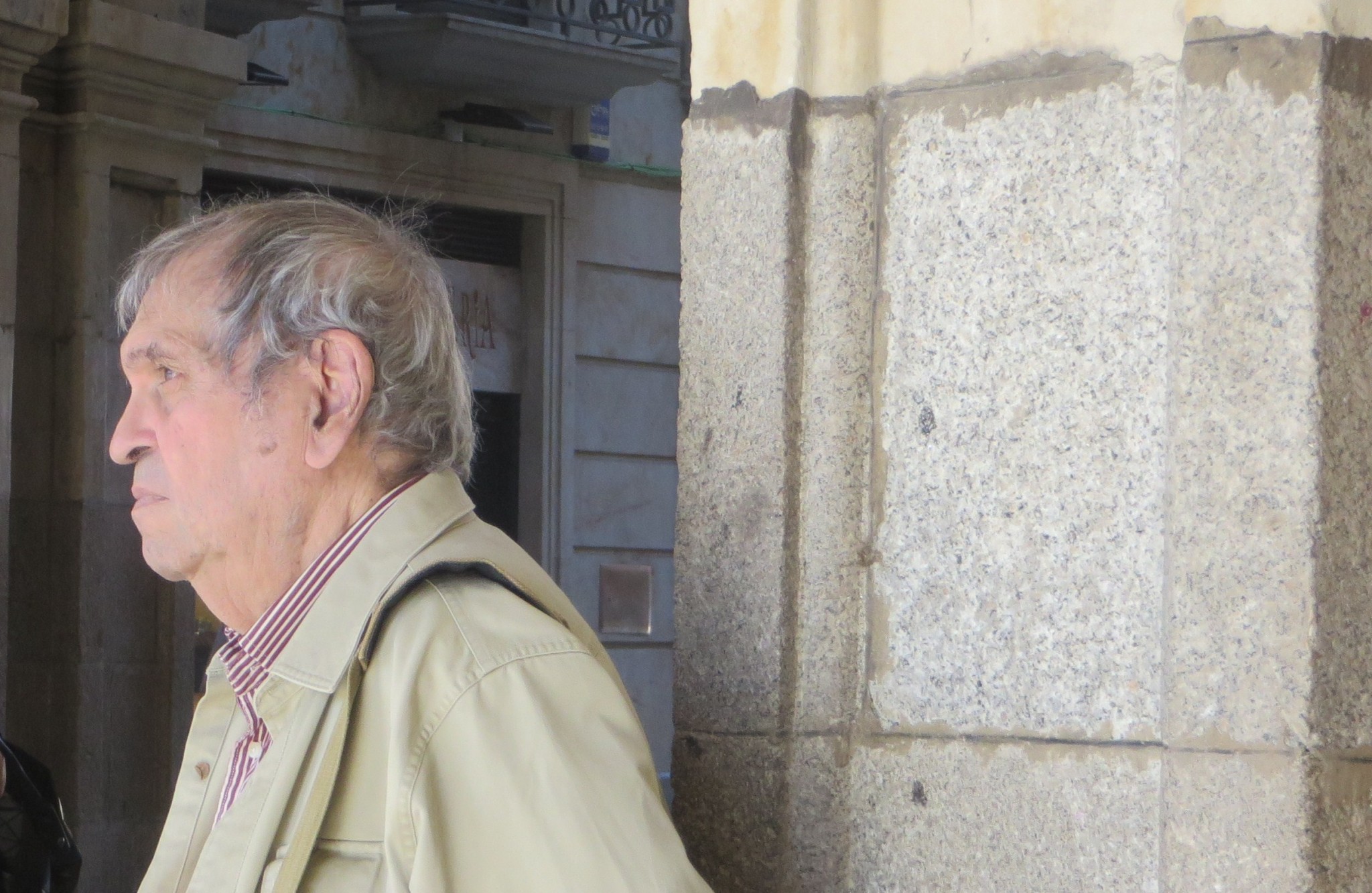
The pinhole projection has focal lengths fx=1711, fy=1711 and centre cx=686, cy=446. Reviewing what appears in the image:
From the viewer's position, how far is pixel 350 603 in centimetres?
180

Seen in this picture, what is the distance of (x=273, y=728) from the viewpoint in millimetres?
1787

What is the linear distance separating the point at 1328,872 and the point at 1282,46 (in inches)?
31.8

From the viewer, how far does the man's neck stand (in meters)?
1.98

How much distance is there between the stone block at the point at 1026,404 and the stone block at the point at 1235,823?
4.1 inches

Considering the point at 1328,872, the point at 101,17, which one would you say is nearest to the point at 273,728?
the point at 1328,872

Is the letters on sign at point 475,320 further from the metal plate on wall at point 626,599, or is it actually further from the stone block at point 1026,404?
the stone block at point 1026,404

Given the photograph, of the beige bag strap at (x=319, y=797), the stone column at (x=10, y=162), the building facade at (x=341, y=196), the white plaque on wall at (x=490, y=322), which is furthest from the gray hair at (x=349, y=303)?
the white plaque on wall at (x=490, y=322)

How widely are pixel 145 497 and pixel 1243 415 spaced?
1268 millimetres

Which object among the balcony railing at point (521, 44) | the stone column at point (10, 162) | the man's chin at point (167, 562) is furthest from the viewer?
the balcony railing at point (521, 44)

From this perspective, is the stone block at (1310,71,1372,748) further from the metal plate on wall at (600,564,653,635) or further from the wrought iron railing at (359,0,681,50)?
the metal plate on wall at (600,564,653,635)

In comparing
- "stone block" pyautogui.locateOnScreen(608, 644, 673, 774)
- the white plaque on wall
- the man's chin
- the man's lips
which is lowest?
"stone block" pyautogui.locateOnScreen(608, 644, 673, 774)

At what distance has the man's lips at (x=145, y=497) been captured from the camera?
205cm

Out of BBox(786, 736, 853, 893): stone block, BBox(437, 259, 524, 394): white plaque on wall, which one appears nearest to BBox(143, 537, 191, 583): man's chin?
BBox(786, 736, 853, 893): stone block

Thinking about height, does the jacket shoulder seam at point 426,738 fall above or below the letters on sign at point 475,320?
below
